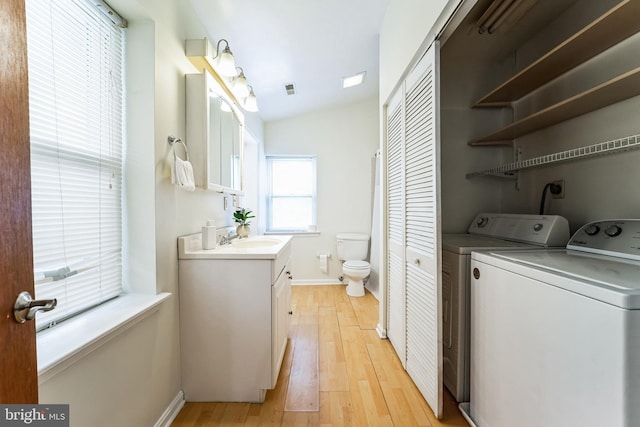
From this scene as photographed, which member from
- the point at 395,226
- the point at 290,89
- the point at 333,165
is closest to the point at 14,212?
the point at 395,226

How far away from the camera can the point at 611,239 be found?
1085 mm

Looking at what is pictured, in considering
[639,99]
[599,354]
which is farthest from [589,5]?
[599,354]

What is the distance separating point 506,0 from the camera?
131 centimetres

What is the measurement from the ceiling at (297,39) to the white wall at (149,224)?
0.37 meters

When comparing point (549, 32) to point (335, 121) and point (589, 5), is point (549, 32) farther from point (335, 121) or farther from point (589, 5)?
point (335, 121)

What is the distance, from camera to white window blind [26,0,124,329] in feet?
2.74

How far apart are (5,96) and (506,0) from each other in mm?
2036

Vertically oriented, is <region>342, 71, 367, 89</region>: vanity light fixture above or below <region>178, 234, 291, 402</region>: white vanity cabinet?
above

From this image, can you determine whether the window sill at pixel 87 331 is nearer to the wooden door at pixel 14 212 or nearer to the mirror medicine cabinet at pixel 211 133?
the wooden door at pixel 14 212

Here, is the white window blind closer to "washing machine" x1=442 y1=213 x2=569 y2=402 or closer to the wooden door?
the wooden door

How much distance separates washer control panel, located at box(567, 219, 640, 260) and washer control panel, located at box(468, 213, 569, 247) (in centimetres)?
10

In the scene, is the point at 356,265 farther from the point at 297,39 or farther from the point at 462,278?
the point at 297,39

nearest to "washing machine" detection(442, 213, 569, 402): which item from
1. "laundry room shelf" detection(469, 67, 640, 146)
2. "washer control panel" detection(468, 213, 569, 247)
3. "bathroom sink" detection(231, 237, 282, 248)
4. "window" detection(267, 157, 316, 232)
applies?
"washer control panel" detection(468, 213, 569, 247)

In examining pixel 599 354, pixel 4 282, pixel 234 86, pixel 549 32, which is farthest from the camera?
pixel 234 86
